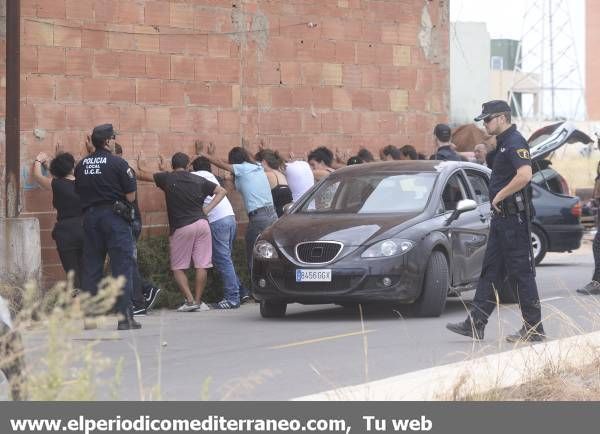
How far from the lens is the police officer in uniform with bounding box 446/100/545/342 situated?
1154cm

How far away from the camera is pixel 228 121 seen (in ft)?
59.4

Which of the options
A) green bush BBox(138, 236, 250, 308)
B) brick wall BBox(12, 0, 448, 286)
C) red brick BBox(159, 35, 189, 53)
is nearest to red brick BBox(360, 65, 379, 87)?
brick wall BBox(12, 0, 448, 286)

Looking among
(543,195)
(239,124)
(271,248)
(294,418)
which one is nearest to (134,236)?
(271,248)

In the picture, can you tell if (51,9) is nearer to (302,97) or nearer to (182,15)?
(182,15)

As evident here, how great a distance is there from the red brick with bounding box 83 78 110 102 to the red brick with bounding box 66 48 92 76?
105 millimetres

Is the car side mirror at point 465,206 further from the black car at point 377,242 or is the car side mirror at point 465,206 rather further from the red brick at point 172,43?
the red brick at point 172,43

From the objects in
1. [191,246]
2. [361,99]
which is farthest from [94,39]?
[361,99]

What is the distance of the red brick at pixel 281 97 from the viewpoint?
18900 millimetres

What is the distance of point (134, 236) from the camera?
14.3 m

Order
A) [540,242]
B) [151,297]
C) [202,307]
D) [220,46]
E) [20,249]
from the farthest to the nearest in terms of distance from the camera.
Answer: [540,242] → [220,46] → [202,307] → [151,297] → [20,249]

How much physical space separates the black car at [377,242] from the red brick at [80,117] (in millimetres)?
2782

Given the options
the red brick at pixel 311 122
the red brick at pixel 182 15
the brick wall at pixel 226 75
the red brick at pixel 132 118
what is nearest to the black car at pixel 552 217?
the brick wall at pixel 226 75

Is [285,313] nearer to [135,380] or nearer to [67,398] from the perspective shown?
[135,380]

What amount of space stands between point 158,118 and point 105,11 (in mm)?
1509
